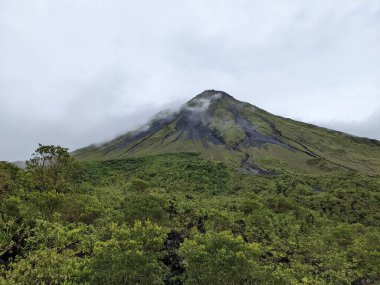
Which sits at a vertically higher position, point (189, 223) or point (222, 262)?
point (222, 262)

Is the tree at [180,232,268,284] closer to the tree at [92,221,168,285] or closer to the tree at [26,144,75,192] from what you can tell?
the tree at [92,221,168,285]

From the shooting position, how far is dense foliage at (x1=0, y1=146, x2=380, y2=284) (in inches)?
1195

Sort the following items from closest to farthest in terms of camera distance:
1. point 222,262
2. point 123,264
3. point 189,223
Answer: point 123,264 < point 222,262 < point 189,223

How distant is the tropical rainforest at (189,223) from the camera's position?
3103 centimetres

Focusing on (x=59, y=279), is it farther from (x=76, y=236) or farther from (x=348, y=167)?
(x=348, y=167)

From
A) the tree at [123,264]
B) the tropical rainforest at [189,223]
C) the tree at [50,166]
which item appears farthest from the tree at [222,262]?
the tree at [50,166]

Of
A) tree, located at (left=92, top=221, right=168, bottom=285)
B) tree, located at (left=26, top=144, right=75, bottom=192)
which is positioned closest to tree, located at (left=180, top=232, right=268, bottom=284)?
tree, located at (left=92, top=221, right=168, bottom=285)

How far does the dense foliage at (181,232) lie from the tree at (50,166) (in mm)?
286

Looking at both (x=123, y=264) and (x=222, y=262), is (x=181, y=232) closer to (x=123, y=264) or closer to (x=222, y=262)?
(x=222, y=262)

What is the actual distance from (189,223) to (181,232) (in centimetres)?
1027

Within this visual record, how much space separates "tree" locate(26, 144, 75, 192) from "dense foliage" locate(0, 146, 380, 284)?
29cm

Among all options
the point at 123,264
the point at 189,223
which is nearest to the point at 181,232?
the point at 189,223

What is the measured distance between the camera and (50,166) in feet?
250

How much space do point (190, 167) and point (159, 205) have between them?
287ft
